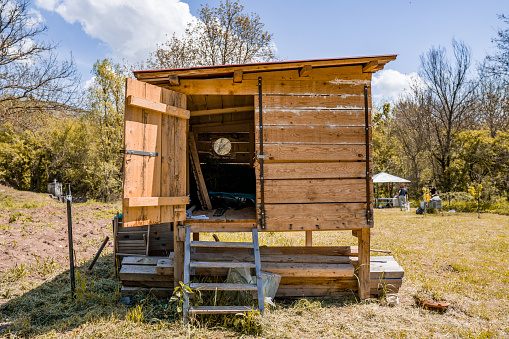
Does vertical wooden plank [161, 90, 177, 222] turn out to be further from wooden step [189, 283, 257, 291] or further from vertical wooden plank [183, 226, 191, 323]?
wooden step [189, 283, 257, 291]

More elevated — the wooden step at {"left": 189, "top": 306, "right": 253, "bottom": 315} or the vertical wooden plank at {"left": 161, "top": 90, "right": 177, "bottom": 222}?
the vertical wooden plank at {"left": 161, "top": 90, "right": 177, "bottom": 222}

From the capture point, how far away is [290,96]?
4.93 metres

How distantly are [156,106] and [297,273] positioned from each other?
3.14 metres

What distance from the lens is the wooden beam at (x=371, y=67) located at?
183 inches

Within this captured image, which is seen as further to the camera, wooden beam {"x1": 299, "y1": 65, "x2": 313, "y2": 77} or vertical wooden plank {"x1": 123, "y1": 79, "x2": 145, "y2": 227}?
wooden beam {"x1": 299, "y1": 65, "x2": 313, "y2": 77}

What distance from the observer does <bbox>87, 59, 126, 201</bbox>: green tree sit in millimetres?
18359

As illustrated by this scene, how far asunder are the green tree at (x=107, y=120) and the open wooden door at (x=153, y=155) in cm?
1554

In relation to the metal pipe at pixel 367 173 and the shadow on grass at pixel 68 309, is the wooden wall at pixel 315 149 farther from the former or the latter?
the shadow on grass at pixel 68 309

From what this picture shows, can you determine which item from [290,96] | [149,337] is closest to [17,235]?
[149,337]

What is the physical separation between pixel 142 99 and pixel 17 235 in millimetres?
6092

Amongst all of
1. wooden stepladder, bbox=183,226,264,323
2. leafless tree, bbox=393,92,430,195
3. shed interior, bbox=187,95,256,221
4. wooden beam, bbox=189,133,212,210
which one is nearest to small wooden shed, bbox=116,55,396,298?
wooden stepladder, bbox=183,226,264,323

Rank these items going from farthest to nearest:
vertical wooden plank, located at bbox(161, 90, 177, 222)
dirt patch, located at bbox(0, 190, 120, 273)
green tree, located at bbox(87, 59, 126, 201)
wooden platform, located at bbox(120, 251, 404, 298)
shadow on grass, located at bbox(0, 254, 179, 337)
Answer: green tree, located at bbox(87, 59, 126, 201)
dirt patch, located at bbox(0, 190, 120, 273)
wooden platform, located at bbox(120, 251, 404, 298)
vertical wooden plank, located at bbox(161, 90, 177, 222)
shadow on grass, located at bbox(0, 254, 179, 337)

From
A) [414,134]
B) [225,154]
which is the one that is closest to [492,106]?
[414,134]

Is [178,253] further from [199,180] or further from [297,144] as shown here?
[297,144]
